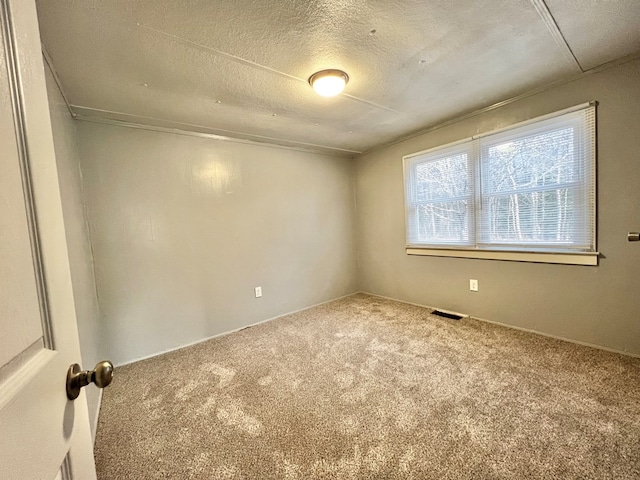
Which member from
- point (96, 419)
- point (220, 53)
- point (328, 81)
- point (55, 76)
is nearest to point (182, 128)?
point (55, 76)

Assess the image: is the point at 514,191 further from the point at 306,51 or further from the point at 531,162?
the point at 306,51

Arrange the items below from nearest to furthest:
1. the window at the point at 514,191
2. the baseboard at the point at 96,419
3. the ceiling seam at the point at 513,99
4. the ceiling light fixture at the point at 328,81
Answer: the baseboard at the point at 96,419 → the ceiling light fixture at the point at 328,81 → the ceiling seam at the point at 513,99 → the window at the point at 514,191

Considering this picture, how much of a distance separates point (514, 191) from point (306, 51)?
2.22 metres

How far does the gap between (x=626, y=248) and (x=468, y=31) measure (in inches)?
77.4

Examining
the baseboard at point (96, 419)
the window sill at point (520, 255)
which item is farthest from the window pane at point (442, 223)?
the baseboard at point (96, 419)

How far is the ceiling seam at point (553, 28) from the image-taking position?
1.36 m

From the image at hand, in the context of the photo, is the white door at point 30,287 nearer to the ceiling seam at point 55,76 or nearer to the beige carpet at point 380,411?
the beige carpet at point 380,411

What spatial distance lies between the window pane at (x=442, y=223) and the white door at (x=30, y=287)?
3.17 m

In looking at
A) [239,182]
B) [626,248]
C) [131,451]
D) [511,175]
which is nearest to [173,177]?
[239,182]

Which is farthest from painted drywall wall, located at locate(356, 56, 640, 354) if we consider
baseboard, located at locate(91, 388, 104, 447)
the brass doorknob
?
baseboard, located at locate(91, 388, 104, 447)

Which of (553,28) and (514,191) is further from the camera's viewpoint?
(514,191)

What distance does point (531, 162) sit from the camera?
2363 millimetres

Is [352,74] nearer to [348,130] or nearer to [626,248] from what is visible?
[348,130]

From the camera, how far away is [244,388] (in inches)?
73.5
